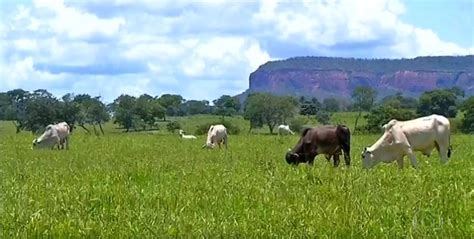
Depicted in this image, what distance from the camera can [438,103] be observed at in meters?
84.4

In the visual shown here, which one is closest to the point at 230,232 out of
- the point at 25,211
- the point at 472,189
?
the point at 25,211

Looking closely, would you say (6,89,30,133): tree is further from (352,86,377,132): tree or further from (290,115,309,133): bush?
(352,86,377,132): tree

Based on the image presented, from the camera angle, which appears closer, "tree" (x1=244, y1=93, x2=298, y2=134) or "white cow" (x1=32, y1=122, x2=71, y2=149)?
"white cow" (x1=32, y1=122, x2=71, y2=149)

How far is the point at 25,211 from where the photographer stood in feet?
29.9

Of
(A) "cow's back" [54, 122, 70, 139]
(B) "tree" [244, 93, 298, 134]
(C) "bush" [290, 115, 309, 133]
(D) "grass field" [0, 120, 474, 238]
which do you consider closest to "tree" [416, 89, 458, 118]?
(C) "bush" [290, 115, 309, 133]

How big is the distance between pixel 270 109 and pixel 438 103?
25.9m

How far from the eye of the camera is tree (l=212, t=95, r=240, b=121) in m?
117

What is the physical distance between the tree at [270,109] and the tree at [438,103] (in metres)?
21.3

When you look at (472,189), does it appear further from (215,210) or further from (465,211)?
(215,210)

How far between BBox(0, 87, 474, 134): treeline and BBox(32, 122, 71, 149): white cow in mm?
17738

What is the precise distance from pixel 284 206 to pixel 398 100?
291 ft

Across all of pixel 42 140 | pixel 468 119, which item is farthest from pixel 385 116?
pixel 42 140

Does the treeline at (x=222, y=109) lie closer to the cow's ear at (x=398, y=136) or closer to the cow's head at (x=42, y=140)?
the cow's head at (x=42, y=140)

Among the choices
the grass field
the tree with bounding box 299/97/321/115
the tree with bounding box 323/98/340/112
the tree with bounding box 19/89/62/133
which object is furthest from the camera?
the tree with bounding box 323/98/340/112
